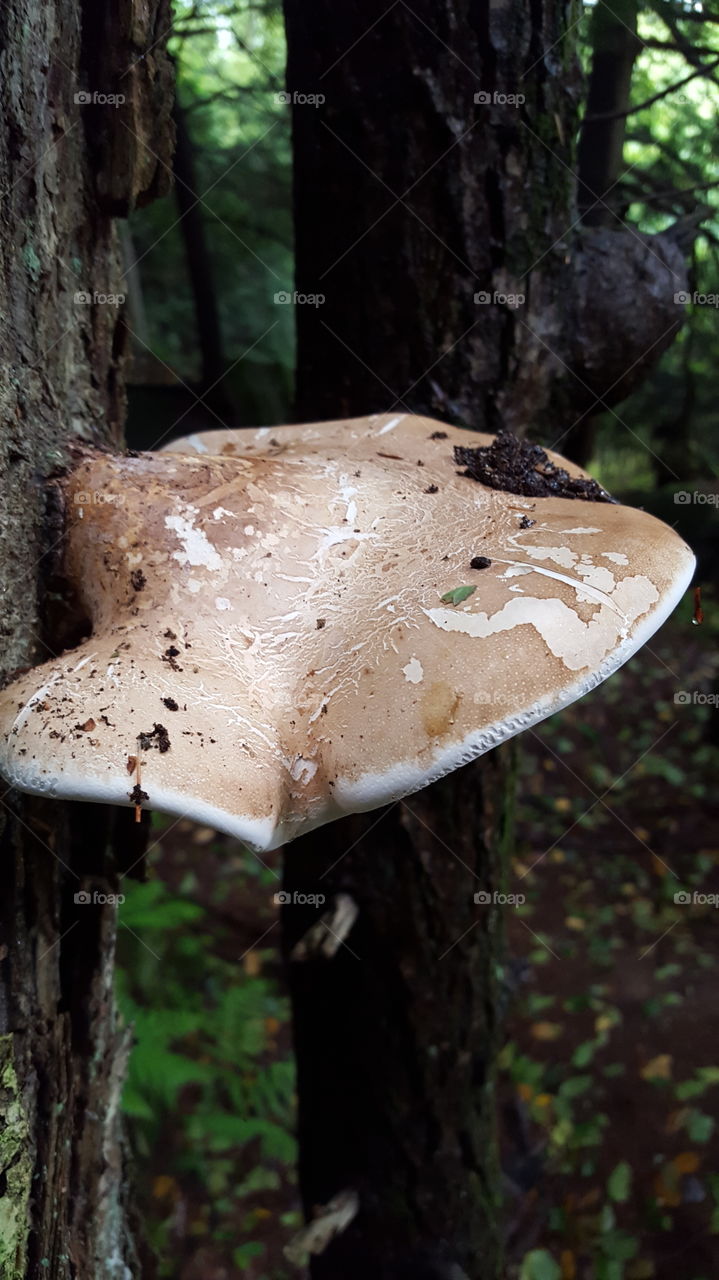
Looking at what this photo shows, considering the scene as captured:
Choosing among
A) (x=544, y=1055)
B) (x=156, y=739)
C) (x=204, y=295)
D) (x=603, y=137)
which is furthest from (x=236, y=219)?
(x=544, y=1055)

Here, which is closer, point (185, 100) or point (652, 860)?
point (185, 100)

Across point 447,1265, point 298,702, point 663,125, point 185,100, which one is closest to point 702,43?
point 663,125

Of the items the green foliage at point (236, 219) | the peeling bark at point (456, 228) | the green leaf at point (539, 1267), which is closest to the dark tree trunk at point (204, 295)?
the green foliage at point (236, 219)

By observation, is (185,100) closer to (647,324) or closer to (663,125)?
(663,125)

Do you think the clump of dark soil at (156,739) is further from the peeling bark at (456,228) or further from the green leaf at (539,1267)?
the green leaf at (539,1267)

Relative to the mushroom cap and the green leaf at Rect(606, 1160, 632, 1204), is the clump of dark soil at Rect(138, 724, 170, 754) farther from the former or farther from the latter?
the green leaf at Rect(606, 1160, 632, 1204)

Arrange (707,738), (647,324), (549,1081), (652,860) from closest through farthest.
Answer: (647,324), (549,1081), (652,860), (707,738)

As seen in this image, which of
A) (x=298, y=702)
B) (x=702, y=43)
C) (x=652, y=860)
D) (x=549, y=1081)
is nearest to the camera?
(x=298, y=702)

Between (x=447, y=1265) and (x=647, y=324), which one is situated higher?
(x=647, y=324)
